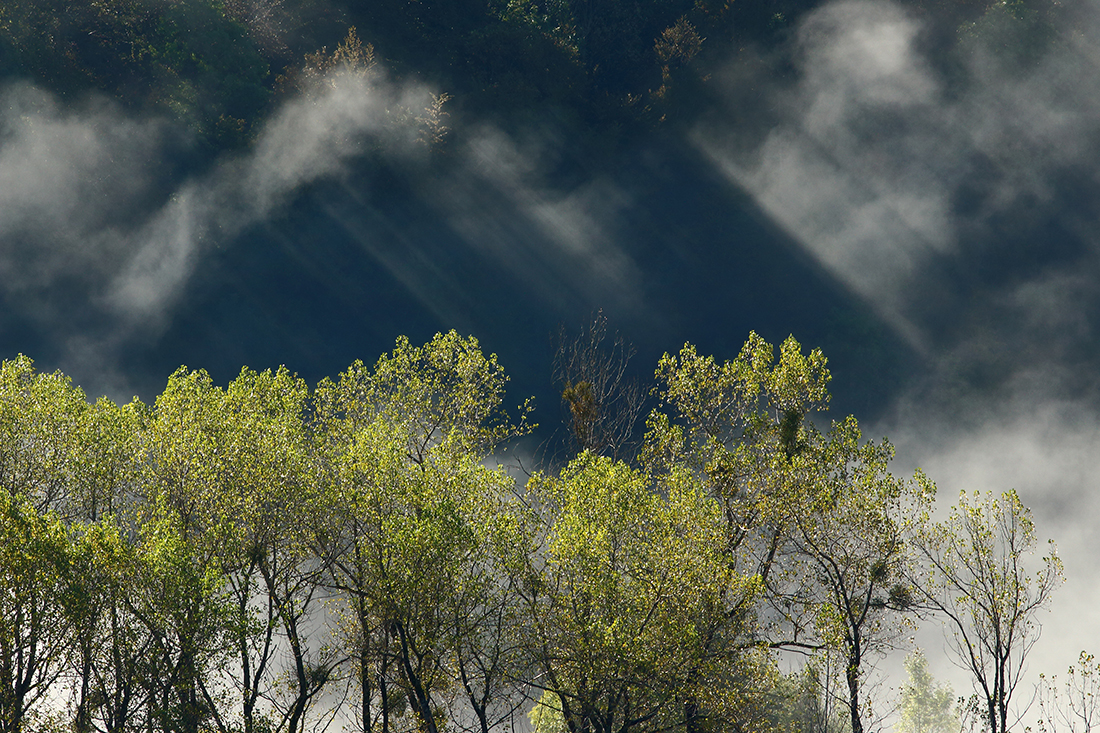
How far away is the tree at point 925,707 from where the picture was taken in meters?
117

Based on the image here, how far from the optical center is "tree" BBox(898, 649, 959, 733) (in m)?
117

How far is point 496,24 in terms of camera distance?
93438mm

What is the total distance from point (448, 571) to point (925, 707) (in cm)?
12126

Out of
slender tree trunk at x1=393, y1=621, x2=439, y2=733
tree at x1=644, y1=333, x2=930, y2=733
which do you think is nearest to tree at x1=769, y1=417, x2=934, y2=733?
tree at x1=644, y1=333, x2=930, y2=733

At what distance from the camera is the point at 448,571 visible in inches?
868

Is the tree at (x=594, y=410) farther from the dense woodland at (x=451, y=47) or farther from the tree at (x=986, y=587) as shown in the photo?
the dense woodland at (x=451, y=47)

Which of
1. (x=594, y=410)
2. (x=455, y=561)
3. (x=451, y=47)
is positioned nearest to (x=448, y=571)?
(x=455, y=561)

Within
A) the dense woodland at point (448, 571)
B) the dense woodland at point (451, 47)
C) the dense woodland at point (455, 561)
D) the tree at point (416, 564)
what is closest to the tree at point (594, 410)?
the dense woodland at point (455, 561)

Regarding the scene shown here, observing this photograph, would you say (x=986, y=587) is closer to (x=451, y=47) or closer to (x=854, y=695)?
(x=854, y=695)

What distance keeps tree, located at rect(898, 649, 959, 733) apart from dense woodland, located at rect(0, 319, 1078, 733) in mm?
102201

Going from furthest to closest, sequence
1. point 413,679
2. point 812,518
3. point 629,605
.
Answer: point 812,518 < point 629,605 < point 413,679

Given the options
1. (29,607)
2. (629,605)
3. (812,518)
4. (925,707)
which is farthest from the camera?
(925,707)

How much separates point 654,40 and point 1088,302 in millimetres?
59107

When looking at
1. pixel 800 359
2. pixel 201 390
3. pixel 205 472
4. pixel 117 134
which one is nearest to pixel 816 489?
pixel 800 359
